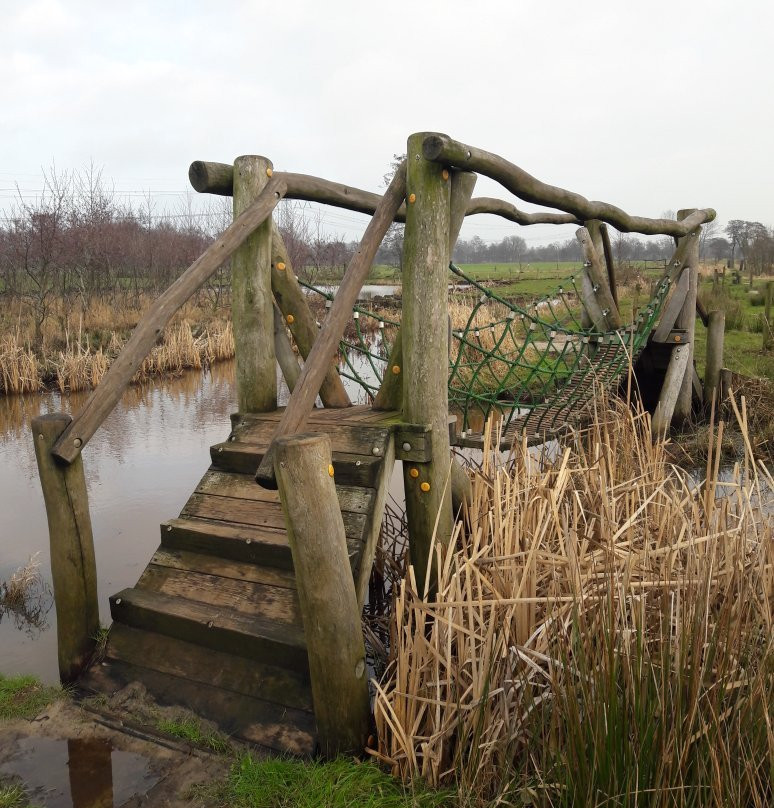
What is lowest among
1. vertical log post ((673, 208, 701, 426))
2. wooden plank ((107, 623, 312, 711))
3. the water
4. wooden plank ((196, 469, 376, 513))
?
the water

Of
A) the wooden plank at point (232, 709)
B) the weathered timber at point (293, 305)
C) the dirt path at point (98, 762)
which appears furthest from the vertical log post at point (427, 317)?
the dirt path at point (98, 762)

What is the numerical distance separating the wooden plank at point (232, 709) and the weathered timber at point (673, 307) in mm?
4824

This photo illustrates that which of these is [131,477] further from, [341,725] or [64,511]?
[341,725]

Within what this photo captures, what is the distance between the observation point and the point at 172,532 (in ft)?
8.29

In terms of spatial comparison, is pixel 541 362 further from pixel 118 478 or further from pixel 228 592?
pixel 118 478

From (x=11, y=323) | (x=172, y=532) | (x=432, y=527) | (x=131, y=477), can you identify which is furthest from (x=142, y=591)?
(x=11, y=323)

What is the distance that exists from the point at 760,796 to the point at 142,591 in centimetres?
188

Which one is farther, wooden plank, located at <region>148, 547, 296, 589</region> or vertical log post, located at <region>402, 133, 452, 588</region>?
vertical log post, located at <region>402, 133, 452, 588</region>

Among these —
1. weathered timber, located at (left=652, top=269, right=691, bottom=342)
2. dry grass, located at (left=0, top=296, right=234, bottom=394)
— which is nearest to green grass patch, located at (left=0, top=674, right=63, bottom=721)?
weathered timber, located at (left=652, top=269, right=691, bottom=342)

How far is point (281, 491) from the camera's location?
6.05ft

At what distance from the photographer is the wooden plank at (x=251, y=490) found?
8.01 feet

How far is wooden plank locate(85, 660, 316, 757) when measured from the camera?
2004mm

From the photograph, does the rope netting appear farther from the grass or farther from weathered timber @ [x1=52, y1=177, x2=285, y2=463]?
the grass

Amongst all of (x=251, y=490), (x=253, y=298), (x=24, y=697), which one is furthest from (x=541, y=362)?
(x=24, y=697)
